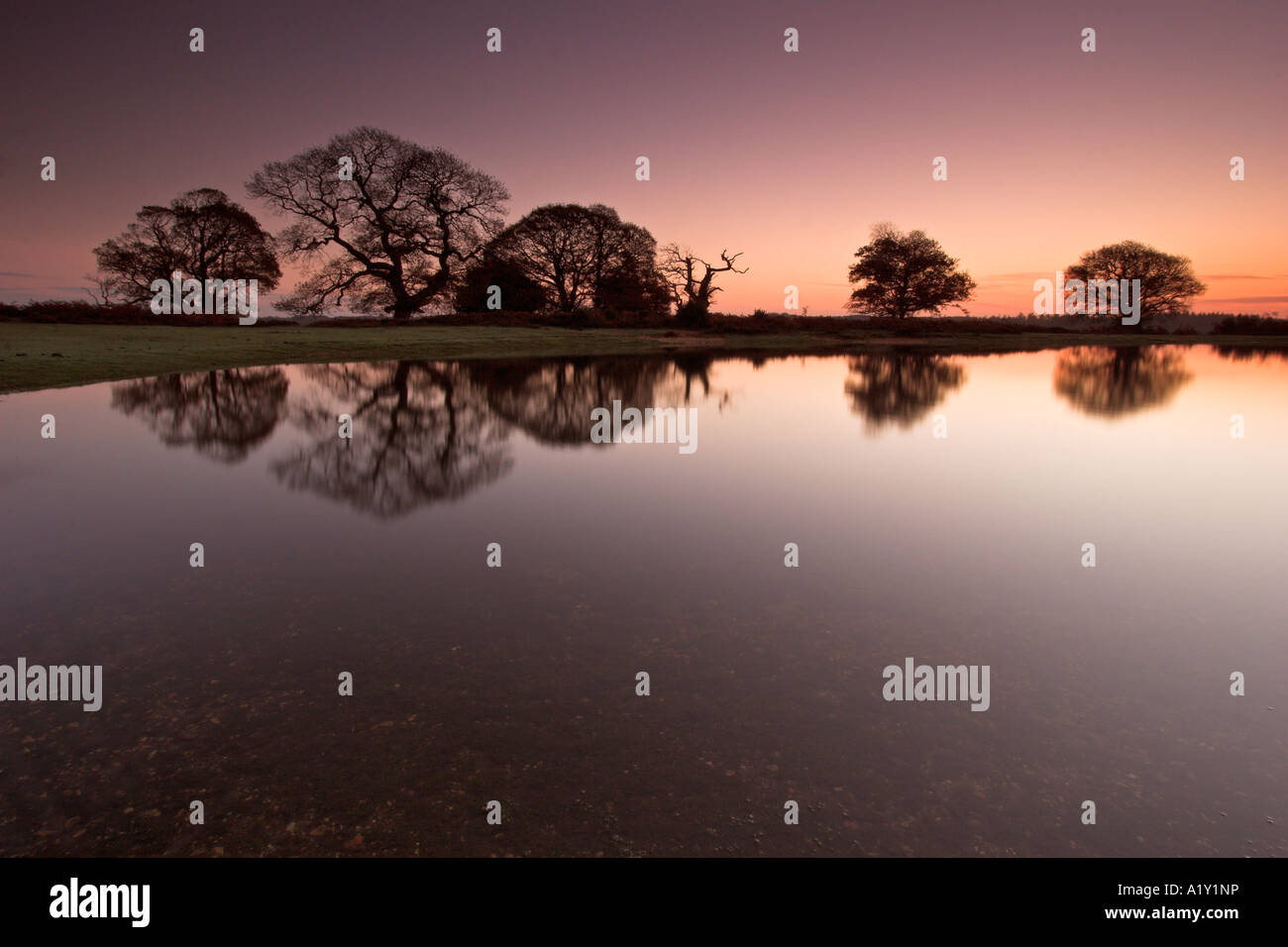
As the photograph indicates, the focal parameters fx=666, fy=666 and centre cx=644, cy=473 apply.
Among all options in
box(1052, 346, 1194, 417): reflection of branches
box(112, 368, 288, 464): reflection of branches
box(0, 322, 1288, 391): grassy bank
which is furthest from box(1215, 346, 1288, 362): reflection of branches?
box(112, 368, 288, 464): reflection of branches

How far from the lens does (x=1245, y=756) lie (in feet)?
13.5

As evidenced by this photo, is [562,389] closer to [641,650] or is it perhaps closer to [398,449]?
[398,449]

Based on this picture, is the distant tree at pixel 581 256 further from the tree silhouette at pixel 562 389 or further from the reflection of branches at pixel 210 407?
the reflection of branches at pixel 210 407

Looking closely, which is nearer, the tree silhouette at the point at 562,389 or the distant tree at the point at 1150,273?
the tree silhouette at the point at 562,389

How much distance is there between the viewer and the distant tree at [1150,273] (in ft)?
286

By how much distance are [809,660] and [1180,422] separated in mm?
18818

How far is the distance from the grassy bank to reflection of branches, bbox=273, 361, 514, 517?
1273cm

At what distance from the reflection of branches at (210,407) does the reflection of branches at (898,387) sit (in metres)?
14.9

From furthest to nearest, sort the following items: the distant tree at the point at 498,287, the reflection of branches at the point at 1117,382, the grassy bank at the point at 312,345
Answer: the distant tree at the point at 498,287 → the grassy bank at the point at 312,345 → the reflection of branches at the point at 1117,382

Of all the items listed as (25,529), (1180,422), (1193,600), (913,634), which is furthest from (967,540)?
(1180,422)

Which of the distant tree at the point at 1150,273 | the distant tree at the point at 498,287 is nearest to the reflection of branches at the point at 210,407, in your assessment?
the distant tree at the point at 498,287

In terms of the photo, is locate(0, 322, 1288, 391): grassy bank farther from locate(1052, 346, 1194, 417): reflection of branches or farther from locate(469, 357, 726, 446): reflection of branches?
locate(1052, 346, 1194, 417): reflection of branches

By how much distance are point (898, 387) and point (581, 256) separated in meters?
51.1

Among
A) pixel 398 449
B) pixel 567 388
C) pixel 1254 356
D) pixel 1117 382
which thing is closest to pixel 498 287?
pixel 567 388
